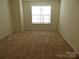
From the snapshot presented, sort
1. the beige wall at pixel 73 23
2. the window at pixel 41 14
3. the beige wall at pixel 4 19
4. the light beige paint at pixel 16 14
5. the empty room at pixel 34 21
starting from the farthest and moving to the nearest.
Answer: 1. the window at pixel 41 14
2. the light beige paint at pixel 16 14
3. the beige wall at pixel 4 19
4. the empty room at pixel 34 21
5. the beige wall at pixel 73 23

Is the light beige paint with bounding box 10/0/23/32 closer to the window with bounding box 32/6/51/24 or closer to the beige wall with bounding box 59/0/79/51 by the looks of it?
the window with bounding box 32/6/51/24

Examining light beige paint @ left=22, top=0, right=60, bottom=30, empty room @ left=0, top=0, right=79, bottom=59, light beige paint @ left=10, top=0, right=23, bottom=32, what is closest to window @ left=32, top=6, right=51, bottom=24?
empty room @ left=0, top=0, right=79, bottom=59

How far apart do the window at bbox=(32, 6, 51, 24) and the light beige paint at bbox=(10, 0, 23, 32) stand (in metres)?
0.96

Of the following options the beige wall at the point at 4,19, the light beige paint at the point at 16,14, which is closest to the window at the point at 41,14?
the light beige paint at the point at 16,14

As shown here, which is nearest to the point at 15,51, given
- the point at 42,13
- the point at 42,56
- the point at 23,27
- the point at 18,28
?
the point at 42,56

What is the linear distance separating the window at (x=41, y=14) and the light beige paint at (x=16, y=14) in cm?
96

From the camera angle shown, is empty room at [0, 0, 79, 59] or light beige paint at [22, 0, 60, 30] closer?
empty room at [0, 0, 79, 59]

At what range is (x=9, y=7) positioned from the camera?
18.0ft

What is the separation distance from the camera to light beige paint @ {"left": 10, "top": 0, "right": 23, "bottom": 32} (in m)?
5.67

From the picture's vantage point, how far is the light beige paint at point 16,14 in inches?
223

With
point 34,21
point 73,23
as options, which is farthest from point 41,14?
point 73,23

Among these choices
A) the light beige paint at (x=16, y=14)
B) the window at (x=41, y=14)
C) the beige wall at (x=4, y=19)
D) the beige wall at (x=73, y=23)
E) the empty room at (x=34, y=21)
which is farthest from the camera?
the window at (x=41, y=14)

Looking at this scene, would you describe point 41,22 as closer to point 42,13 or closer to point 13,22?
point 42,13

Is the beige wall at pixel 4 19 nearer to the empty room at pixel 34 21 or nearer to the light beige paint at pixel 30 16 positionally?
the empty room at pixel 34 21
